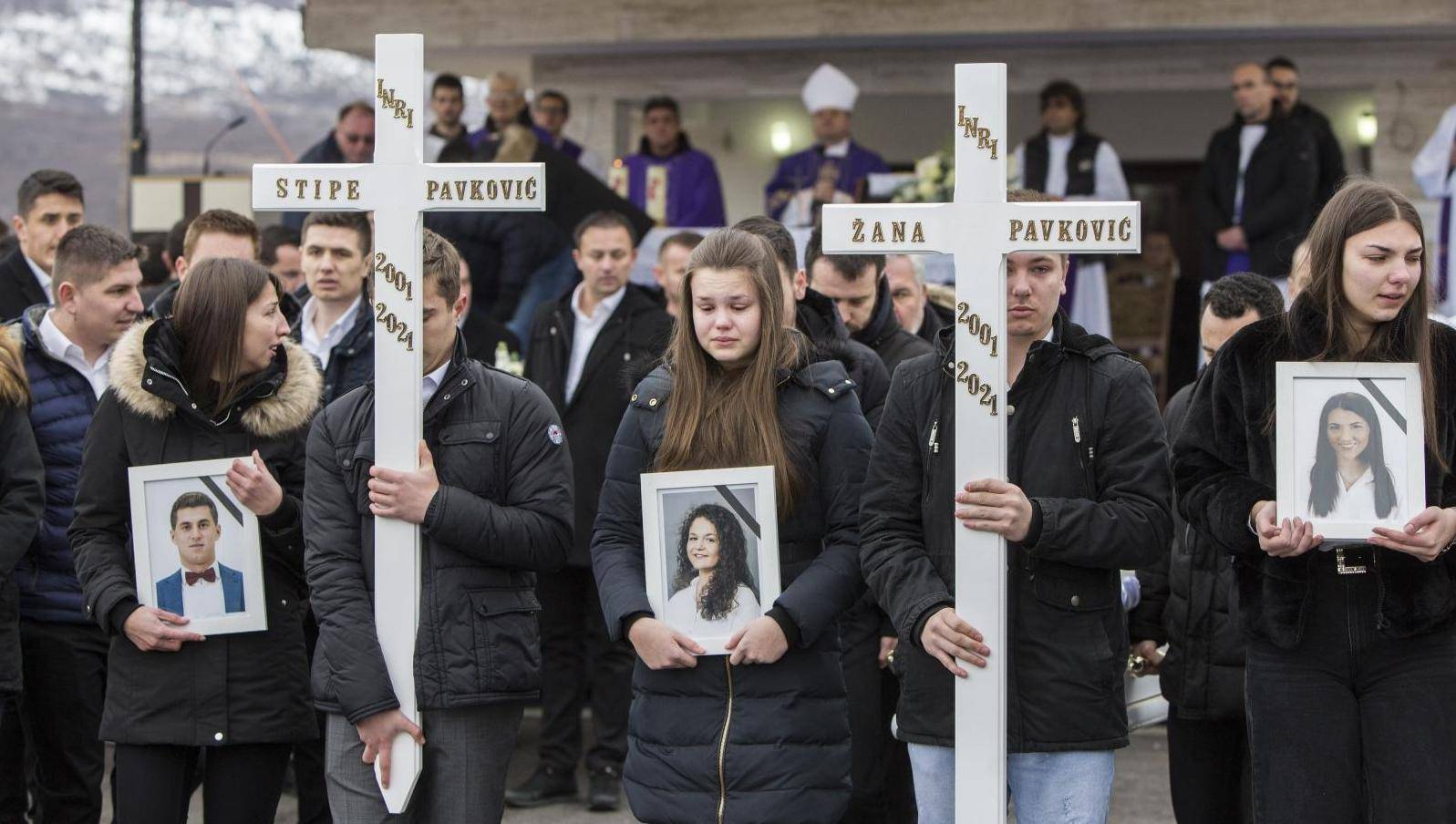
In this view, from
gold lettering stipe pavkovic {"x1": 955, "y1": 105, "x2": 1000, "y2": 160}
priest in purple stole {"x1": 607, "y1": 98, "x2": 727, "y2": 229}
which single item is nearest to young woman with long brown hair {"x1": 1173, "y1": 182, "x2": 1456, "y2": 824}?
gold lettering stipe pavkovic {"x1": 955, "y1": 105, "x2": 1000, "y2": 160}

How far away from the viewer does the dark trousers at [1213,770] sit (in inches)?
221

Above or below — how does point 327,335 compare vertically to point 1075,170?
below

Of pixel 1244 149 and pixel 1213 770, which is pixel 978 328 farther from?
pixel 1244 149

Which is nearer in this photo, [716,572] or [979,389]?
[979,389]

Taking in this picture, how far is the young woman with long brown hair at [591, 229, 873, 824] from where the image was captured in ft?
15.2

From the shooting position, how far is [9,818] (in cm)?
644

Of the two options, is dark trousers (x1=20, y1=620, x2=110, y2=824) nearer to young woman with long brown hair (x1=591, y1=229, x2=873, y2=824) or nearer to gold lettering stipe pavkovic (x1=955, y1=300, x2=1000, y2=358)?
young woman with long brown hair (x1=591, y1=229, x2=873, y2=824)

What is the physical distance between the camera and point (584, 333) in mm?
8242

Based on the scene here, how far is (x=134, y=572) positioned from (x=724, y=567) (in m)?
1.78

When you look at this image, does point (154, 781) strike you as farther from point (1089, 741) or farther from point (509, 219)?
point (509, 219)

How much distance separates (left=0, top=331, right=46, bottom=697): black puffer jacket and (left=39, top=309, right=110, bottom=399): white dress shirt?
0.28m

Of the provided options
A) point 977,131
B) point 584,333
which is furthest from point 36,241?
point 977,131

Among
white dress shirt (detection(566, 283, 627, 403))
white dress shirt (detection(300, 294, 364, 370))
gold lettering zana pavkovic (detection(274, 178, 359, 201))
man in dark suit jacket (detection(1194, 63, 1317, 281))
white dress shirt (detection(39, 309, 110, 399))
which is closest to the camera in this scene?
gold lettering zana pavkovic (detection(274, 178, 359, 201))

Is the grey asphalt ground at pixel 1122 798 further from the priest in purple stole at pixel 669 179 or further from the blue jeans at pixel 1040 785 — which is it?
the priest in purple stole at pixel 669 179
